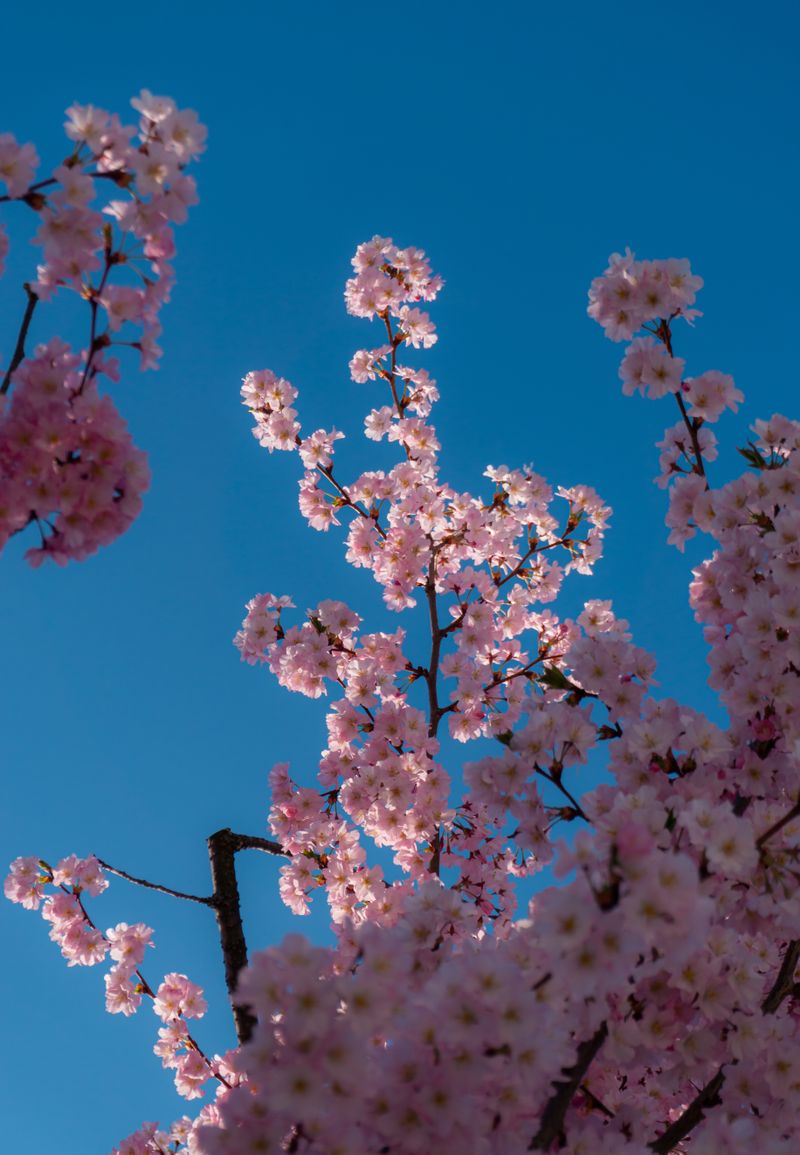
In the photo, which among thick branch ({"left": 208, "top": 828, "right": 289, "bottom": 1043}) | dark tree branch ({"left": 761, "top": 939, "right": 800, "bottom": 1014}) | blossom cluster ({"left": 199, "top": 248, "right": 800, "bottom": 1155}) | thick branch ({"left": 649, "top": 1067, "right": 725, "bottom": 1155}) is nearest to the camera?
blossom cluster ({"left": 199, "top": 248, "right": 800, "bottom": 1155})

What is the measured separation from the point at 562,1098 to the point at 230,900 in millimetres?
3446

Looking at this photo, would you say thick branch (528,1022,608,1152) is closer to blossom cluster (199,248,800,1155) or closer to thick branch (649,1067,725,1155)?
blossom cluster (199,248,800,1155)

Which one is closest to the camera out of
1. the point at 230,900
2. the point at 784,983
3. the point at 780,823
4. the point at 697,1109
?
the point at 780,823

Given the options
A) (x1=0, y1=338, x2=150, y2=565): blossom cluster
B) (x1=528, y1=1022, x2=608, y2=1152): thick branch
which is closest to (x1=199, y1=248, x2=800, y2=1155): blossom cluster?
(x1=528, y1=1022, x2=608, y2=1152): thick branch

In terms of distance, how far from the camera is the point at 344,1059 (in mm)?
2416

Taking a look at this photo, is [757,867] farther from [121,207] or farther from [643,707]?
[121,207]

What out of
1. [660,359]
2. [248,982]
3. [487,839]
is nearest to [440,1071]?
[248,982]

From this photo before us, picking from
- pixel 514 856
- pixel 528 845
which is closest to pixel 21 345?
pixel 528 845

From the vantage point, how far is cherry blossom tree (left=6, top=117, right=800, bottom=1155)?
2.51 meters

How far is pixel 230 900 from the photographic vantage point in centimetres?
600

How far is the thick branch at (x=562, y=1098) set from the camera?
9.66ft

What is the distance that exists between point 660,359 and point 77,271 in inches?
117

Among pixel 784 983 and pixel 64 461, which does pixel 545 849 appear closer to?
pixel 784 983

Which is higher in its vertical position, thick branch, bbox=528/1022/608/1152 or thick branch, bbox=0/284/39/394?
thick branch, bbox=0/284/39/394
